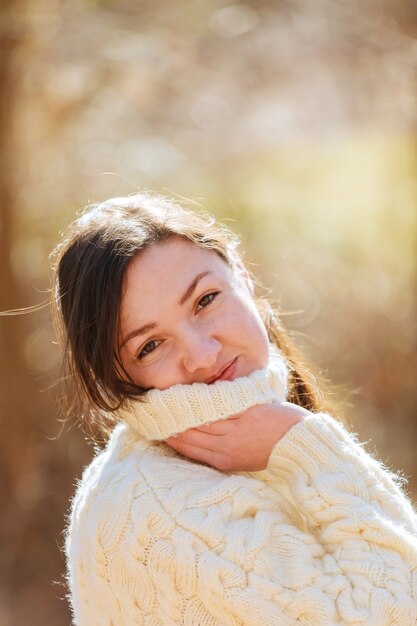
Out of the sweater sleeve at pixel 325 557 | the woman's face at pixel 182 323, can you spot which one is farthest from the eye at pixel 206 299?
the sweater sleeve at pixel 325 557

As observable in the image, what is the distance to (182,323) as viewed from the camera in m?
1.89

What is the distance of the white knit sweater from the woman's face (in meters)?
0.05

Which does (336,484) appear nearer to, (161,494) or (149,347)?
(161,494)

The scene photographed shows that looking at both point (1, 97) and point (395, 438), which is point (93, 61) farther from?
point (395, 438)

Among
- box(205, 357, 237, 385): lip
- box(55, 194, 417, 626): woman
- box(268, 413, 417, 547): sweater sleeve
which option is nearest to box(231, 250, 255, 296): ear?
box(55, 194, 417, 626): woman

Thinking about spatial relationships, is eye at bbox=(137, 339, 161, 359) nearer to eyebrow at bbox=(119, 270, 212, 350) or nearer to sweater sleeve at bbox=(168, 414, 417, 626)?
eyebrow at bbox=(119, 270, 212, 350)

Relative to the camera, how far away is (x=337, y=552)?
1.71m

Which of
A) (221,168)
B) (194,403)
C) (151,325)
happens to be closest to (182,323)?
(151,325)

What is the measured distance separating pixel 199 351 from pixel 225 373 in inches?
4.0

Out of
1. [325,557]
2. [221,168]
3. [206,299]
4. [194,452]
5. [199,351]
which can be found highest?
[221,168]

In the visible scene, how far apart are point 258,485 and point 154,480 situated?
21cm

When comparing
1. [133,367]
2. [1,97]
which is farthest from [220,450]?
[1,97]

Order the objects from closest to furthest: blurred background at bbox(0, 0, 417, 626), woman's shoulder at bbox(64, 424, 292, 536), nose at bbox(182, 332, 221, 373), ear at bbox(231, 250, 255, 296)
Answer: woman's shoulder at bbox(64, 424, 292, 536), nose at bbox(182, 332, 221, 373), ear at bbox(231, 250, 255, 296), blurred background at bbox(0, 0, 417, 626)

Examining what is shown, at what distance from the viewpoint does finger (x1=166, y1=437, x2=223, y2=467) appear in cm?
188
